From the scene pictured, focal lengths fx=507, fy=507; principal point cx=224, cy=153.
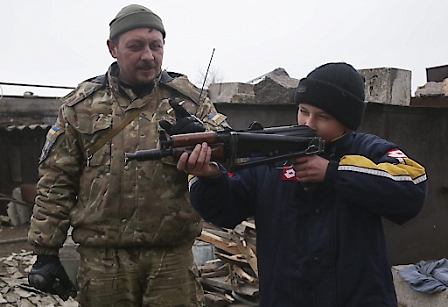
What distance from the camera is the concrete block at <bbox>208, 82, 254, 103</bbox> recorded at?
20.3ft

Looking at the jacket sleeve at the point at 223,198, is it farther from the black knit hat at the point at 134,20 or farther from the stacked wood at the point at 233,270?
the stacked wood at the point at 233,270

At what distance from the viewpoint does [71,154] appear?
8.75ft

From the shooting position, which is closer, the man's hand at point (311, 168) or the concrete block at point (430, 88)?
the man's hand at point (311, 168)

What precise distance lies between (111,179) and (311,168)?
116cm

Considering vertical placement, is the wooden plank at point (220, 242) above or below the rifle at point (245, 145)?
below

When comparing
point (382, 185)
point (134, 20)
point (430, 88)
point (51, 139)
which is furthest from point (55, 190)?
point (430, 88)

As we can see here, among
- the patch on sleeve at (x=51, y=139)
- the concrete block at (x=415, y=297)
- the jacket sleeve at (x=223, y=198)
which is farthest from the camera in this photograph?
the concrete block at (x=415, y=297)

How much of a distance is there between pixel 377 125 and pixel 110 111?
9.84ft

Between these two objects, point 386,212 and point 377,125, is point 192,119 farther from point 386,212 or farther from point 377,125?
point 377,125

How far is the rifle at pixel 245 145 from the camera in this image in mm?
1805

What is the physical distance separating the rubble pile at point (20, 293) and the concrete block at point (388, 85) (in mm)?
3623

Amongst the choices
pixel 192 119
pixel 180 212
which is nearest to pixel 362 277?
pixel 192 119

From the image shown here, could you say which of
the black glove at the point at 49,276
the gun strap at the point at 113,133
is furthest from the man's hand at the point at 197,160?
the black glove at the point at 49,276

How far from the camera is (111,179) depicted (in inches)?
101
